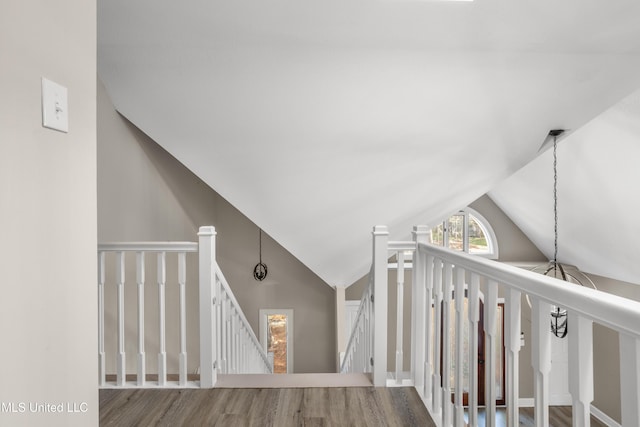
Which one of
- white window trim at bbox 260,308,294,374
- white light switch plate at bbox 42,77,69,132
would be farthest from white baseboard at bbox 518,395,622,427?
white light switch plate at bbox 42,77,69,132

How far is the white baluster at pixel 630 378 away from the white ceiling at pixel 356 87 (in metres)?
2.01

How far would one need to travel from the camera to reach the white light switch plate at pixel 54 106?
854 millimetres

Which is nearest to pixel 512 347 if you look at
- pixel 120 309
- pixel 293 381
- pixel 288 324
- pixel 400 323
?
pixel 400 323

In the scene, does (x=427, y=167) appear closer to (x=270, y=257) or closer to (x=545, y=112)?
(x=545, y=112)

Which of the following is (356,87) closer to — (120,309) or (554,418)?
(120,309)

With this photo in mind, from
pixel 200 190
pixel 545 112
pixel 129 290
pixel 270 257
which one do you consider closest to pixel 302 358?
pixel 270 257

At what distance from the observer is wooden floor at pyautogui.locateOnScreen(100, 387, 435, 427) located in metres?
2.04

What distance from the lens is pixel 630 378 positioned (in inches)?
31.2

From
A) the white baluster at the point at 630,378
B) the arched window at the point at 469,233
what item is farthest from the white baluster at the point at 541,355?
the arched window at the point at 469,233

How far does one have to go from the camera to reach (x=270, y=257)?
7434mm

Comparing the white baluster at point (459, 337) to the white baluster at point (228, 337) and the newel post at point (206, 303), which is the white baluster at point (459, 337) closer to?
the newel post at point (206, 303)

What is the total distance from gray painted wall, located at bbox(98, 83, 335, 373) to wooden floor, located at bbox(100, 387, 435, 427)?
4.11 ft

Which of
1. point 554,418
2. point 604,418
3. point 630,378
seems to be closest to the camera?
point 630,378

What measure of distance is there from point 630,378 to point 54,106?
1214 millimetres
